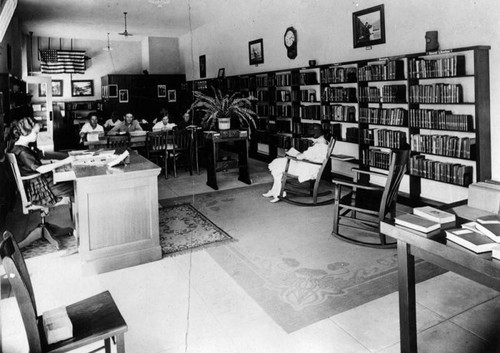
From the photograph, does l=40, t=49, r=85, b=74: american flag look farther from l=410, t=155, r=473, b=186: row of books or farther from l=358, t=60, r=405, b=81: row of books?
l=410, t=155, r=473, b=186: row of books

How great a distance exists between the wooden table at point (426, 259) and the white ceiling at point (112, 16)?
7.82 metres

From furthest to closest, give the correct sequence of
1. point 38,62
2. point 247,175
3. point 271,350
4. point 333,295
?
point 38,62 < point 247,175 < point 333,295 < point 271,350

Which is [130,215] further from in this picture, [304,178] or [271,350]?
[304,178]

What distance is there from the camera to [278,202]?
5766 millimetres

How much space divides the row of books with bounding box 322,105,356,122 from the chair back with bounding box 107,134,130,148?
3507mm

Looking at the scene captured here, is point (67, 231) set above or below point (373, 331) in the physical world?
above

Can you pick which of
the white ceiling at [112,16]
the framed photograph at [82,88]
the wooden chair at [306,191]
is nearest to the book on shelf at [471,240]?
the wooden chair at [306,191]

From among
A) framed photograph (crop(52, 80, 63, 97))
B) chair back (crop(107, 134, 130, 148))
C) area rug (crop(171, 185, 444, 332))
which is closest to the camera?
area rug (crop(171, 185, 444, 332))

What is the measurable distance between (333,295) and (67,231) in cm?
305

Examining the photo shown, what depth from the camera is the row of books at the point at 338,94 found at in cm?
656

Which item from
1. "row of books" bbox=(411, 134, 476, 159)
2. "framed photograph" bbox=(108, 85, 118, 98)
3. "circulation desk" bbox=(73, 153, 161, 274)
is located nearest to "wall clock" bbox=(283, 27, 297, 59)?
"row of books" bbox=(411, 134, 476, 159)

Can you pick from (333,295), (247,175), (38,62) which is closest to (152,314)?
(333,295)

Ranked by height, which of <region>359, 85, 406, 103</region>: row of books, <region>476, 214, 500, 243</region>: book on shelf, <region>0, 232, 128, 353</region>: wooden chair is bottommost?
Answer: <region>0, 232, 128, 353</region>: wooden chair

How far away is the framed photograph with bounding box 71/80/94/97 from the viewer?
41.8 feet
